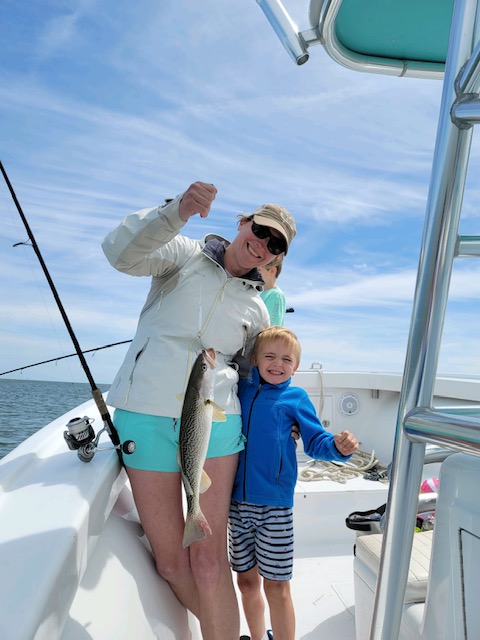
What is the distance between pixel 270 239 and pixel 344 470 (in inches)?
126

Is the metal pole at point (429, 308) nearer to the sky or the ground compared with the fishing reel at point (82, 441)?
nearer to the sky

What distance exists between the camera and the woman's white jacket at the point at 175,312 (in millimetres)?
1949

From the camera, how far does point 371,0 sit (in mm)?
1464

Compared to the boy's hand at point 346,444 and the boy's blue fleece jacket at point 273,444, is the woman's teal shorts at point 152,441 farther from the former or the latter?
the boy's hand at point 346,444

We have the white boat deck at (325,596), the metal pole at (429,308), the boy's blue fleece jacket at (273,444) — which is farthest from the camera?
the white boat deck at (325,596)

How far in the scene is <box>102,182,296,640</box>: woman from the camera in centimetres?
194

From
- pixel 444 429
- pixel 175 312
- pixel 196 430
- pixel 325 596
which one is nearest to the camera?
pixel 444 429

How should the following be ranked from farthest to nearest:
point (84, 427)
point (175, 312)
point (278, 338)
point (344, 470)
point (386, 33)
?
point (344, 470)
point (278, 338)
point (175, 312)
point (84, 427)
point (386, 33)

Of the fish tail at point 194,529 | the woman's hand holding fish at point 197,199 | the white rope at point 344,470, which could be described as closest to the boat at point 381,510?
the fish tail at point 194,529

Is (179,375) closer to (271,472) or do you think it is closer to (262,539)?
(271,472)

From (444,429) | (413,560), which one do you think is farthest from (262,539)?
(444,429)

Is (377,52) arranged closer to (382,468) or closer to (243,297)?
(243,297)

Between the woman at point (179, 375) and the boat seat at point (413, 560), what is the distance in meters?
0.61

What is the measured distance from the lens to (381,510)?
2799 mm
